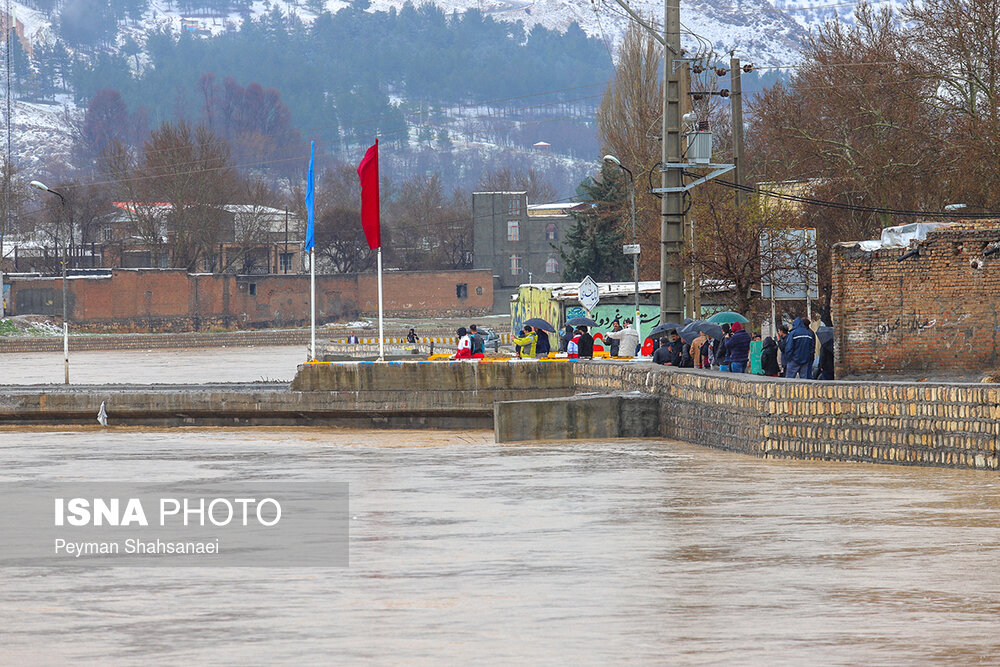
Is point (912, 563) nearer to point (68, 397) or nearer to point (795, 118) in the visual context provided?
point (68, 397)

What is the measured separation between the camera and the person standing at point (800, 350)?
78.2 ft

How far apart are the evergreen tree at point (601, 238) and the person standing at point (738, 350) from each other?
42508mm

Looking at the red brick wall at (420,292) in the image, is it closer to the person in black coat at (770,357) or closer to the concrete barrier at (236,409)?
the concrete barrier at (236,409)

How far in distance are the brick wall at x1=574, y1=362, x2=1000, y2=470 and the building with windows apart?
9096 centimetres

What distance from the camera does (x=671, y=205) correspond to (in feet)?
87.2

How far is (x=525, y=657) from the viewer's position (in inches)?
344

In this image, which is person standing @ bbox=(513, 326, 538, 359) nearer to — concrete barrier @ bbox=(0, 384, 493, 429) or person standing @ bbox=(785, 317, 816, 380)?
concrete barrier @ bbox=(0, 384, 493, 429)

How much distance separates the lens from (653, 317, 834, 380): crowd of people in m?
24.0

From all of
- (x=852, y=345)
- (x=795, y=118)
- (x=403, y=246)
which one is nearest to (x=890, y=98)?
(x=795, y=118)

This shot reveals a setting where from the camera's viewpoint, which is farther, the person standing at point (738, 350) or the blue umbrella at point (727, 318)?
the blue umbrella at point (727, 318)

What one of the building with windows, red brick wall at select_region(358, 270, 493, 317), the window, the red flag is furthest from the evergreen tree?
the window

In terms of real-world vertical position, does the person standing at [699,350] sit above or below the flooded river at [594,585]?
above

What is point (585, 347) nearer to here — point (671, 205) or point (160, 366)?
point (671, 205)

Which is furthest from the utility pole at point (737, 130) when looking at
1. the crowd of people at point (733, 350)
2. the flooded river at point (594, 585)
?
the flooded river at point (594, 585)
